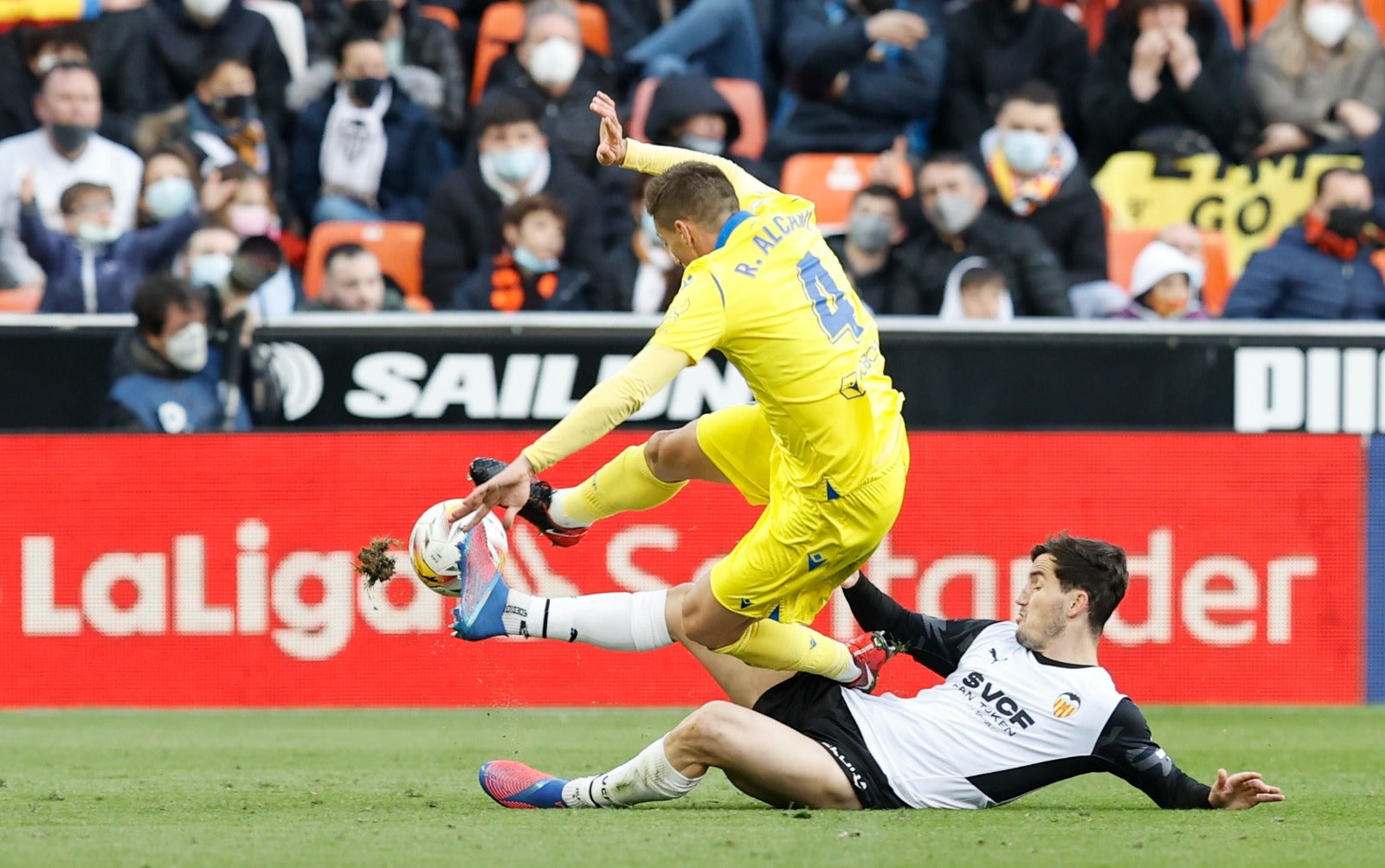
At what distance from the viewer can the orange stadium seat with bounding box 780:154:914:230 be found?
12.4 m

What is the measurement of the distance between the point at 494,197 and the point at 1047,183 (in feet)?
10.8

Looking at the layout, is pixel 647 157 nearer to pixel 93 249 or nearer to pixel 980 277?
pixel 980 277

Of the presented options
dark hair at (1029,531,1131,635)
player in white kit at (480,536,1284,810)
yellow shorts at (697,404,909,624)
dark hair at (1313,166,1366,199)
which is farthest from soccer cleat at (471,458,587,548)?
dark hair at (1313,166,1366,199)

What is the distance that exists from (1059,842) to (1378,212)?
7.63 metres

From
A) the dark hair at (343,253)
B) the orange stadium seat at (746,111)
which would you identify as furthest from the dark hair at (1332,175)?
the dark hair at (343,253)

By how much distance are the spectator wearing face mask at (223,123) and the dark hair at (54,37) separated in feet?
2.42

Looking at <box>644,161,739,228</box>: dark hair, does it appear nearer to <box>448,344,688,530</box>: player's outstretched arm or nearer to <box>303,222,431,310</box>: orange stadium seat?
<box>448,344,688,530</box>: player's outstretched arm

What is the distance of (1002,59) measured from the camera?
13133mm

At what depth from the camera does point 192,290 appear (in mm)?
10414

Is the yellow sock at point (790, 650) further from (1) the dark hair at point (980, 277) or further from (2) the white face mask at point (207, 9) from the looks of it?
(2) the white face mask at point (207, 9)

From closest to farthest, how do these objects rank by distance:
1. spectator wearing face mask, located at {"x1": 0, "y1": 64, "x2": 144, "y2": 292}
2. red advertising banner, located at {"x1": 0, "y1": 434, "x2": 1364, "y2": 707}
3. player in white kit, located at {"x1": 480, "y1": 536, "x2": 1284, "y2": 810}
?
1. player in white kit, located at {"x1": 480, "y1": 536, "x2": 1284, "y2": 810}
2. red advertising banner, located at {"x1": 0, "y1": 434, "x2": 1364, "y2": 707}
3. spectator wearing face mask, located at {"x1": 0, "y1": 64, "x2": 144, "y2": 292}

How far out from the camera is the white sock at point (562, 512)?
729cm

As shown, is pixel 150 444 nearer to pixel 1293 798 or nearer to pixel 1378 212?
pixel 1293 798

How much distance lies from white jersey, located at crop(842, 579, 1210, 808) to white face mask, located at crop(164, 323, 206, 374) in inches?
197
